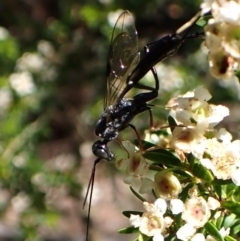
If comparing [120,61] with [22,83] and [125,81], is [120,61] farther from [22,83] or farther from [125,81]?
[22,83]

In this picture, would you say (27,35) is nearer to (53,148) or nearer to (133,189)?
(53,148)

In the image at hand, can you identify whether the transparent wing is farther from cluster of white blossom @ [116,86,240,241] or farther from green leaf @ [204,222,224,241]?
green leaf @ [204,222,224,241]

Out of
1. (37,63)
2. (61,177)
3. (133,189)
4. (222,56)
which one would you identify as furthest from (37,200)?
(222,56)

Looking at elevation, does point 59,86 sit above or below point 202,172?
above

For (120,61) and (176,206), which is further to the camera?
(120,61)

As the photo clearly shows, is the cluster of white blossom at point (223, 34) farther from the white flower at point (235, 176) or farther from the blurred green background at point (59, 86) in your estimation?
the blurred green background at point (59, 86)

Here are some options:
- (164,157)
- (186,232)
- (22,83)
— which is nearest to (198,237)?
(186,232)
